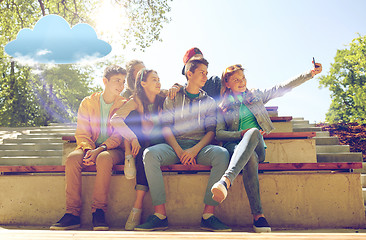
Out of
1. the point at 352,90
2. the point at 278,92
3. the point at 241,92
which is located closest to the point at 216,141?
the point at 241,92

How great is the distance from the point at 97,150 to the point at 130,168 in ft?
1.33

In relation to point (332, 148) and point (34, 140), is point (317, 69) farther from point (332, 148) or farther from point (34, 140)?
point (34, 140)

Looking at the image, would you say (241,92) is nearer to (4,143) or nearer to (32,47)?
(4,143)

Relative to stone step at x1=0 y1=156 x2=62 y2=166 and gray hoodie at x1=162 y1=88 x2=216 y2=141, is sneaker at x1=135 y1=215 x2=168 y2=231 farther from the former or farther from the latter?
stone step at x1=0 y1=156 x2=62 y2=166

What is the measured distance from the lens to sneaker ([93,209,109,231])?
107 inches

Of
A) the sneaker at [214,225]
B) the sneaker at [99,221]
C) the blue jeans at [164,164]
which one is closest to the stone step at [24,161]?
the sneaker at [99,221]

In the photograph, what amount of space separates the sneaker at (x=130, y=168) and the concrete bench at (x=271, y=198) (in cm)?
12

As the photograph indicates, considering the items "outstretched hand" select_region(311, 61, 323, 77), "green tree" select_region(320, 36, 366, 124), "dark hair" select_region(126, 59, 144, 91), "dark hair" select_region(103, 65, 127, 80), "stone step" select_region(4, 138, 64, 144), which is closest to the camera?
"outstretched hand" select_region(311, 61, 323, 77)

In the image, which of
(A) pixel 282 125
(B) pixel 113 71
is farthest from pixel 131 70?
(A) pixel 282 125

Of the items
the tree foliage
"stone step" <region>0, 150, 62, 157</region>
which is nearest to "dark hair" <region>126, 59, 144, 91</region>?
"stone step" <region>0, 150, 62, 157</region>

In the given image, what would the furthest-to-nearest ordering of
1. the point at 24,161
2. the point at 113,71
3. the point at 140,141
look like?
the point at 24,161
the point at 113,71
the point at 140,141

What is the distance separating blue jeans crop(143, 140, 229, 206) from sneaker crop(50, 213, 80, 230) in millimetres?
777

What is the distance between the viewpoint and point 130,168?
9.48ft

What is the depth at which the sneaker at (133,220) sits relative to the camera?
2773 millimetres
